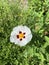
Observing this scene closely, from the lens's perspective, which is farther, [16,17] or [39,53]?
[16,17]

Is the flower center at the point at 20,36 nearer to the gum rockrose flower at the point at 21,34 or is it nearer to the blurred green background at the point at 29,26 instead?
the gum rockrose flower at the point at 21,34

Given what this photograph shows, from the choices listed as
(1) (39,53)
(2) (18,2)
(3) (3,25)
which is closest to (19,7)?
(2) (18,2)

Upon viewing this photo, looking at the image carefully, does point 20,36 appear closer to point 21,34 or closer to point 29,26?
point 21,34

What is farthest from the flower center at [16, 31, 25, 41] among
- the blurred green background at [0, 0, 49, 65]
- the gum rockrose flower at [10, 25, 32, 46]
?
the blurred green background at [0, 0, 49, 65]

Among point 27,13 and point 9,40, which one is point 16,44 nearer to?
point 9,40

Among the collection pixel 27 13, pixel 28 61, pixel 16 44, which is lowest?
pixel 28 61

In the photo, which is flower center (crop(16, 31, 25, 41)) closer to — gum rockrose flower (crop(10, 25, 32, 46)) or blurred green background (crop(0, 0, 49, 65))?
gum rockrose flower (crop(10, 25, 32, 46))
